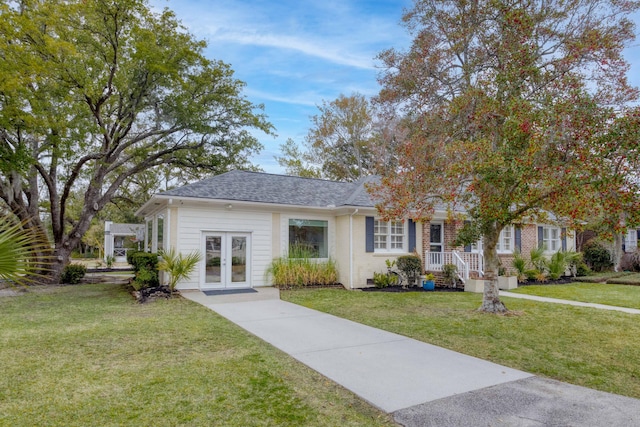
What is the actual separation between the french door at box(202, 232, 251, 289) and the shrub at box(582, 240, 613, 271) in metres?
16.9

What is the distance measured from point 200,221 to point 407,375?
32.1 feet

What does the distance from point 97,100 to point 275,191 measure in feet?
28.1

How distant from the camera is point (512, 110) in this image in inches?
293

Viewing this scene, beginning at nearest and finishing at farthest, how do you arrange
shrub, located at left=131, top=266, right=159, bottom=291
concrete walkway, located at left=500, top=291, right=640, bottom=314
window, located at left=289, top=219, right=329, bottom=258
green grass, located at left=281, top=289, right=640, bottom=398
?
green grass, located at left=281, top=289, right=640, bottom=398
concrete walkway, located at left=500, top=291, right=640, bottom=314
shrub, located at left=131, top=266, right=159, bottom=291
window, located at left=289, top=219, right=329, bottom=258

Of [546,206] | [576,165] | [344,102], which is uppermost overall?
[344,102]

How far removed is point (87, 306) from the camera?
1033 centimetres

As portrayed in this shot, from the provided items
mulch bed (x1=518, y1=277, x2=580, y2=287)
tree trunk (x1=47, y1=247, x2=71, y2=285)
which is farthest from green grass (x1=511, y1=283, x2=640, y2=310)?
tree trunk (x1=47, y1=247, x2=71, y2=285)

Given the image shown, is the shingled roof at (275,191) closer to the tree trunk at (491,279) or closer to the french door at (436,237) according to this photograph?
the french door at (436,237)

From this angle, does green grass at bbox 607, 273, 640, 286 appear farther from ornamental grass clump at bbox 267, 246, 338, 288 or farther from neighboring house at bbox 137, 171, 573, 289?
ornamental grass clump at bbox 267, 246, 338, 288

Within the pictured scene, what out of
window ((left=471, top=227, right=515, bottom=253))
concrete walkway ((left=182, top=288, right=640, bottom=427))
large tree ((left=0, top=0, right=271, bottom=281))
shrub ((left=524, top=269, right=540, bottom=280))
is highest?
large tree ((left=0, top=0, right=271, bottom=281))

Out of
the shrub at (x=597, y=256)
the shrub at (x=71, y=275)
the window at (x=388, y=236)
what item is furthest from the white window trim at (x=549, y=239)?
the shrub at (x=71, y=275)

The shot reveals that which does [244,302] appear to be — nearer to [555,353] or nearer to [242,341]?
[242,341]

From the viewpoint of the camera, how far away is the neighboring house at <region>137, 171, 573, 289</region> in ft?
43.0

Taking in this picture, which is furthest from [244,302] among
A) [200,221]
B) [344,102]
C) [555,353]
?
[344,102]
